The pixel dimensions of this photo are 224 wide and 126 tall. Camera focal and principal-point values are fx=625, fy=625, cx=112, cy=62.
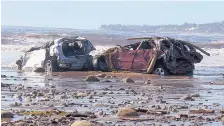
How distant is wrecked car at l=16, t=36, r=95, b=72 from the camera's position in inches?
888

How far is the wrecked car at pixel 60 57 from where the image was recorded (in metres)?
22.6

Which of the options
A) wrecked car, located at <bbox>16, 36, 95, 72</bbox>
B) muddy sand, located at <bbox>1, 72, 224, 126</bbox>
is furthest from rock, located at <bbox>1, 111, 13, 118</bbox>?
wrecked car, located at <bbox>16, 36, 95, 72</bbox>

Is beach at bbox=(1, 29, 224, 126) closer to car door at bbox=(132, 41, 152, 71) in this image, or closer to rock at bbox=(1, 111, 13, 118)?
rock at bbox=(1, 111, 13, 118)

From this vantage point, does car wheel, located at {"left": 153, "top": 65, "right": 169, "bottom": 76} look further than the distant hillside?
No

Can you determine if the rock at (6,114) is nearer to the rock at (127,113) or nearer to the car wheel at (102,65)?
the rock at (127,113)

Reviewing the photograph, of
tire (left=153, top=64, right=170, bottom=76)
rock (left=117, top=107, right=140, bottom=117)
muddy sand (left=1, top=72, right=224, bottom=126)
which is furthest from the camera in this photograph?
tire (left=153, top=64, right=170, bottom=76)

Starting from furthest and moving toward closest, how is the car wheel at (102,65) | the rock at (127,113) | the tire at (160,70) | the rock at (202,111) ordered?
the car wheel at (102,65) < the tire at (160,70) < the rock at (202,111) < the rock at (127,113)

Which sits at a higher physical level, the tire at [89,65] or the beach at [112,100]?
the beach at [112,100]

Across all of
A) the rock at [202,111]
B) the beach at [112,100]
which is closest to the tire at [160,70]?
the beach at [112,100]

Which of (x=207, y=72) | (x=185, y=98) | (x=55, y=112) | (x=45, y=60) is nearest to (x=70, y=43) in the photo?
(x=45, y=60)

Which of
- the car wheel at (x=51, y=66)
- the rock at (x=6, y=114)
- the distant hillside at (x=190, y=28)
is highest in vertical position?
the rock at (x=6, y=114)

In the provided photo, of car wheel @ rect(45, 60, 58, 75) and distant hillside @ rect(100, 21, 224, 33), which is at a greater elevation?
car wheel @ rect(45, 60, 58, 75)

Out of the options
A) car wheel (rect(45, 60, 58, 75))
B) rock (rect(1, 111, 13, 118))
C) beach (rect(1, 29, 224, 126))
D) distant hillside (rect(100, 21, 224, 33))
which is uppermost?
rock (rect(1, 111, 13, 118))

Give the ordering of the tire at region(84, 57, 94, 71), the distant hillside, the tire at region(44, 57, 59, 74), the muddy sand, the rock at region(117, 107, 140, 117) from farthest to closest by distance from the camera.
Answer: the distant hillside
the tire at region(84, 57, 94, 71)
the tire at region(44, 57, 59, 74)
the rock at region(117, 107, 140, 117)
the muddy sand
